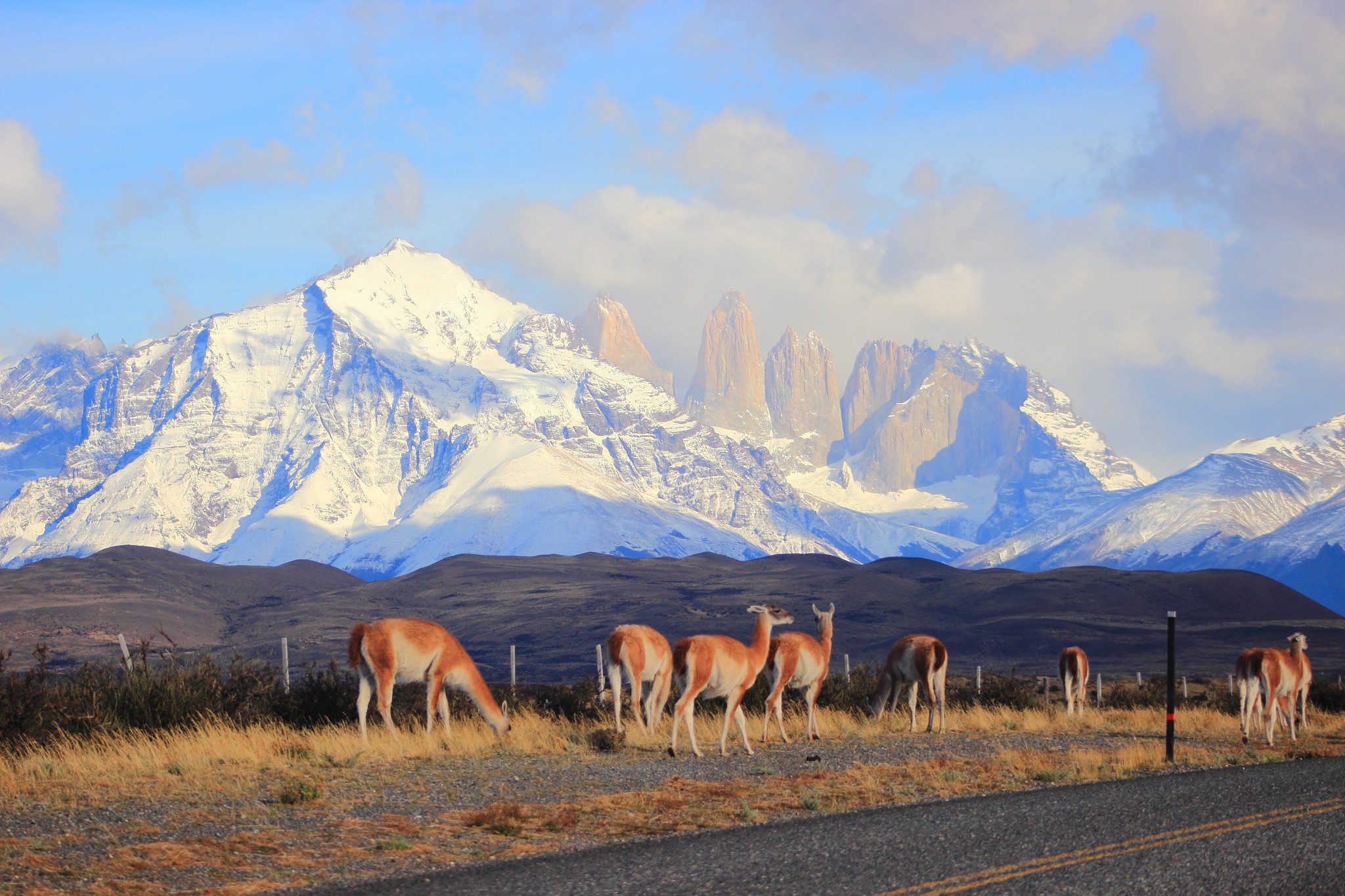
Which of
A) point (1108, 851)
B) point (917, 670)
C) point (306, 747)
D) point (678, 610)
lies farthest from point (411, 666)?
point (678, 610)

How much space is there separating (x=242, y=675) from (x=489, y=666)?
113676 mm

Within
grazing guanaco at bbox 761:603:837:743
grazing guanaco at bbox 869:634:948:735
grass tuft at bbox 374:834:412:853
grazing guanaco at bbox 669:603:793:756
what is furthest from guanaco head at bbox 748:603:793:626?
grass tuft at bbox 374:834:412:853

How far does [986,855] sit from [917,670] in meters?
13.3

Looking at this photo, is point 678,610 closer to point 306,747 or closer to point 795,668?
point 795,668

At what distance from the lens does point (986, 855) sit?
10312 mm

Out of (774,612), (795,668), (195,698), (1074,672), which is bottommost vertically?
(1074,672)

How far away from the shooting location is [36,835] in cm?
1120

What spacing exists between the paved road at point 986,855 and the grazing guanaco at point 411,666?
8033 millimetres

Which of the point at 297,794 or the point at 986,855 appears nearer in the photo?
the point at 986,855

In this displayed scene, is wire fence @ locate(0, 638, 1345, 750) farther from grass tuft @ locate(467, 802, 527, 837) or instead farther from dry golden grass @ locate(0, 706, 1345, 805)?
grass tuft @ locate(467, 802, 527, 837)

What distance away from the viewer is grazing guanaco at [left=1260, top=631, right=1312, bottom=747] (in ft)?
67.6

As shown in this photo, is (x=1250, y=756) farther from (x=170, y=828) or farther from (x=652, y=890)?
(x=170, y=828)

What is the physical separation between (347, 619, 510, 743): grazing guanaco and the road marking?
10154 mm

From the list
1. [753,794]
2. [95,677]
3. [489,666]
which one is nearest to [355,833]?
[753,794]
